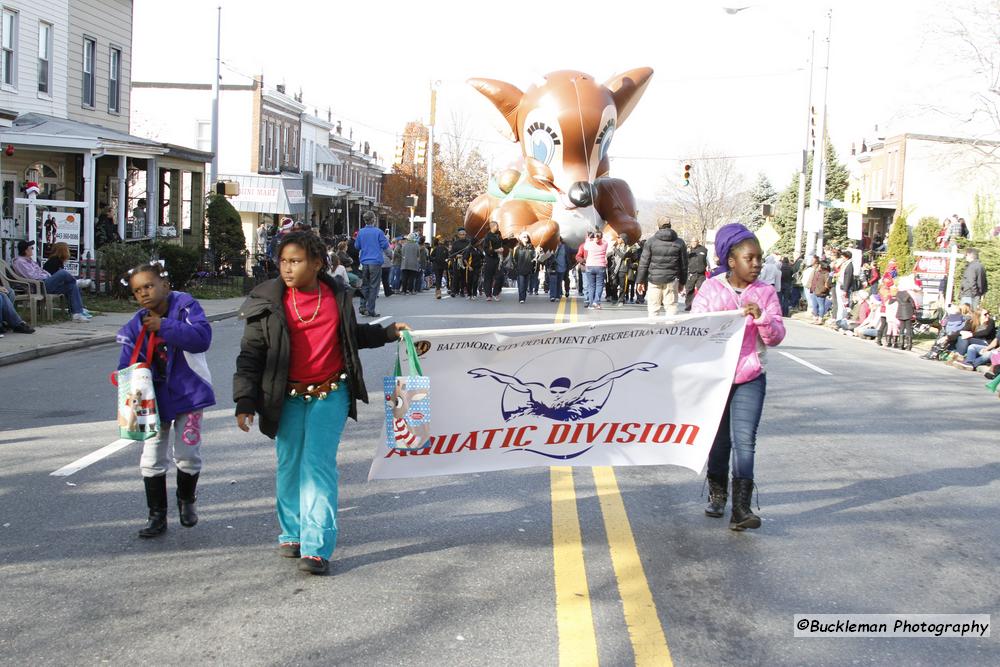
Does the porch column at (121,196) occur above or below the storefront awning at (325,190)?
below

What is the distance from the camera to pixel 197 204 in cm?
3516

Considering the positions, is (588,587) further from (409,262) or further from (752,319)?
(409,262)

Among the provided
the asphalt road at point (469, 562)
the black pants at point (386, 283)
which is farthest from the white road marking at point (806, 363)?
the black pants at point (386, 283)

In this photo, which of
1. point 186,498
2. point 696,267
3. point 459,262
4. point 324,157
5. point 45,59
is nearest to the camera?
point 186,498

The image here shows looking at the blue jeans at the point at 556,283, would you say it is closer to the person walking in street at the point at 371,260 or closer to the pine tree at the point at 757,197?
the person walking in street at the point at 371,260

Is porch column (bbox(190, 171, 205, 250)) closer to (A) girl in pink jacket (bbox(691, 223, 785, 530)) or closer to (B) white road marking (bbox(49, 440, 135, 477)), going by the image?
(B) white road marking (bbox(49, 440, 135, 477))

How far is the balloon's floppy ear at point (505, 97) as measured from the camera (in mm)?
35688

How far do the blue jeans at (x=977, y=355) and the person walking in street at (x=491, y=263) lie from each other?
1338 centimetres

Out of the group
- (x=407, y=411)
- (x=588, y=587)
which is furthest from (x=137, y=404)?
(x=588, y=587)

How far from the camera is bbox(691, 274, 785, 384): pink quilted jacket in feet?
21.0

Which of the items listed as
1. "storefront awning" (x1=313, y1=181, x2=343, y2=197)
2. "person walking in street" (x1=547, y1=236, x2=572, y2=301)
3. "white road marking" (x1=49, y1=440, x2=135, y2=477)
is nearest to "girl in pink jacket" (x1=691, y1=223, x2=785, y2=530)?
"white road marking" (x1=49, y1=440, x2=135, y2=477)

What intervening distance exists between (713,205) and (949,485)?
234 feet

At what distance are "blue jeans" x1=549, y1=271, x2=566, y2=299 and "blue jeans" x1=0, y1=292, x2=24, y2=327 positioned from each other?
15599 millimetres

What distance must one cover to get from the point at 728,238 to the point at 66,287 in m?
14.3
